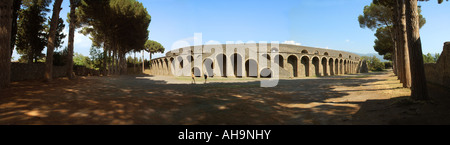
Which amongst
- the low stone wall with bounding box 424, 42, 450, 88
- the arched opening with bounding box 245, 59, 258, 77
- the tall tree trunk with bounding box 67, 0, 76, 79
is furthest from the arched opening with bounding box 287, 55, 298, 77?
the tall tree trunk with bounding box 67, 0, 76, 79

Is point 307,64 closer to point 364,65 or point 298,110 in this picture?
point 298,110

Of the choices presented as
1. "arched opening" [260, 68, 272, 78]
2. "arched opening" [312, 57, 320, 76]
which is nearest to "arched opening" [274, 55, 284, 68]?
"arched opening" [260, 68, 272, 78]

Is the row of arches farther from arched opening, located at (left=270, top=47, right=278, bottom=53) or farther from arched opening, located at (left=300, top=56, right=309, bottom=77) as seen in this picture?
arched opening, located at (left=270, top=47, right=278, bottom=53)

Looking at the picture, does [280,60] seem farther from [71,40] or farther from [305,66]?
Answer: [71,40]

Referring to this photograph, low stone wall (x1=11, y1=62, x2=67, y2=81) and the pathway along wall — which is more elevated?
the pathway along wall

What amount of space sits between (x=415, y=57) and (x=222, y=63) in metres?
25.9

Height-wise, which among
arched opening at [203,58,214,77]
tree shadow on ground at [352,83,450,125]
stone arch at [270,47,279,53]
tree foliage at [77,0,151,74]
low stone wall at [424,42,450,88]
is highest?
tree foliage at [77,0,151,74]

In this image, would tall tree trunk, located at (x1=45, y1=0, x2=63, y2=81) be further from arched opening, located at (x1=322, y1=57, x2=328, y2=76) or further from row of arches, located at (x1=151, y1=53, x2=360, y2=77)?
arched opening, located at (x1=322, y1=57, x2=328, y2=76)

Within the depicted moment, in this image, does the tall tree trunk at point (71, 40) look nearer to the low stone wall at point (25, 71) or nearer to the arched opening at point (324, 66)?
the low stone wall at point (25, 71)

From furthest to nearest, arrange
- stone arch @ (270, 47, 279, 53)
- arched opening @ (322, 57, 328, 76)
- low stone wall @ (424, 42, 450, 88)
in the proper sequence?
arched opening @ (322, 57, 328, 76) → stone arch @ (270, 47, 279, 53) → low stone wall @ (424, 42, 450, 88)

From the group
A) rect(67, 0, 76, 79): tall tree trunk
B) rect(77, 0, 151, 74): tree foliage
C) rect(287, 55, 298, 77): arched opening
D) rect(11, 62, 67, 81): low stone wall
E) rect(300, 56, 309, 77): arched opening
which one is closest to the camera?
rect(11, 62, 67, 81): low stone wall

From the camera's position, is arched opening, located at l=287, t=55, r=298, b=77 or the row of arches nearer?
the row of arches

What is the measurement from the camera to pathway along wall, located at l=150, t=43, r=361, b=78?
28156mm
